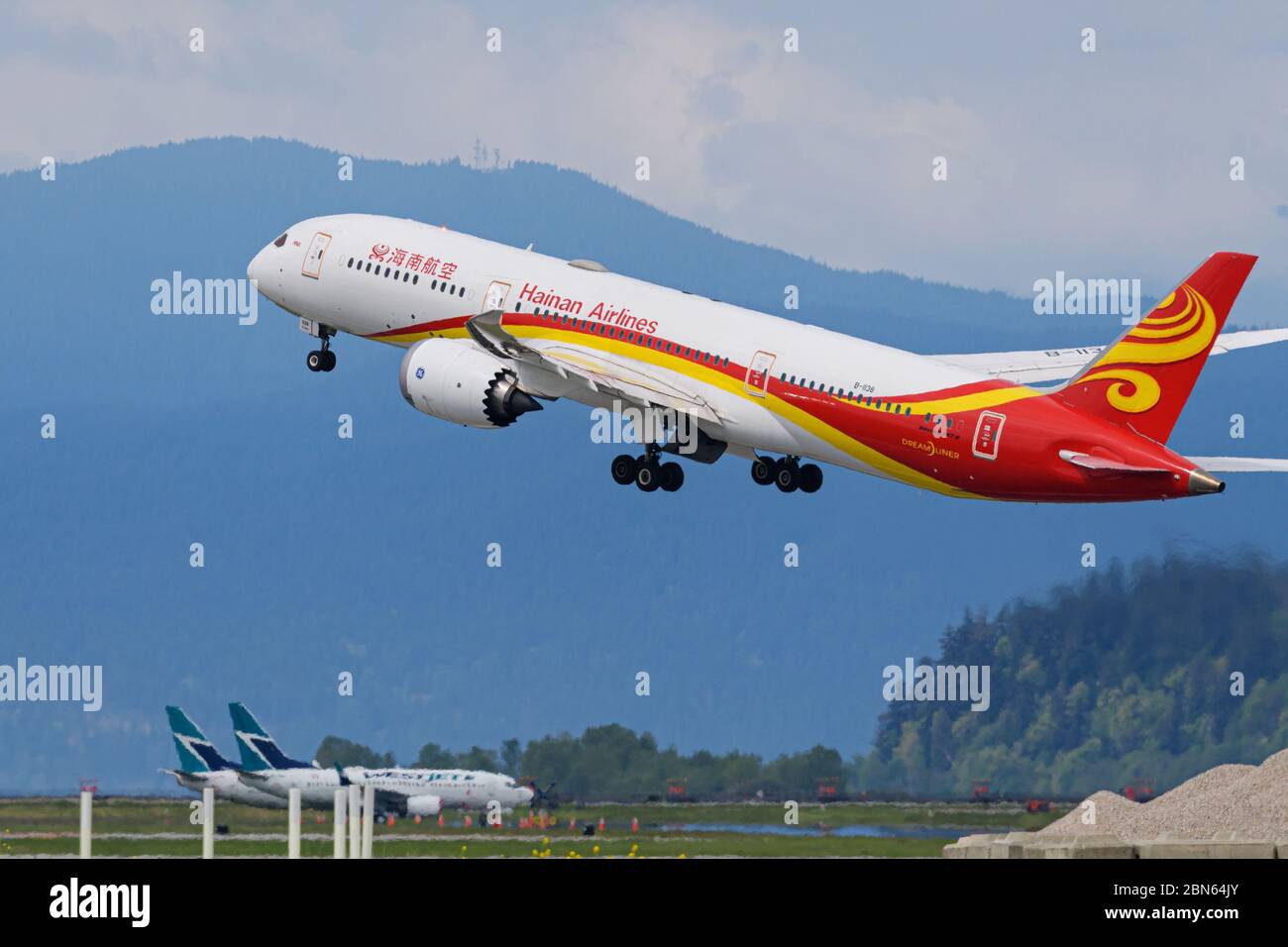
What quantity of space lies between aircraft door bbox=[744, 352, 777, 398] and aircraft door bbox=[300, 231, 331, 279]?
1420cm

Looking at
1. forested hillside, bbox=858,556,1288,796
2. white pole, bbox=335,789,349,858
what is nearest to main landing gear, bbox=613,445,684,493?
forested hillside, bbox=858,556,1288,796

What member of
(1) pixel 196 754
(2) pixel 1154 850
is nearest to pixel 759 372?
(2) pixel 1154 850

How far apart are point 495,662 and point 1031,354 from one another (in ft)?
197

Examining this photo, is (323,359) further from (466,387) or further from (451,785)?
(451,785)

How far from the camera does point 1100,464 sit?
161 feet

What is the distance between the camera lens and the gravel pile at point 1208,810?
6094 cm

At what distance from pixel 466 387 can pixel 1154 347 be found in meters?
16.9

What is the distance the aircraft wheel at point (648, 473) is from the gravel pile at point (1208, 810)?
44.1 feet

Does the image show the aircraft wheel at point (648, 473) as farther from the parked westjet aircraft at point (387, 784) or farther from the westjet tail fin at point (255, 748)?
the westjet tail fin at point (255, 748)

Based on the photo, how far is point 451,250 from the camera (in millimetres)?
60656

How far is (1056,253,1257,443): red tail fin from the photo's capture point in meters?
48.3
